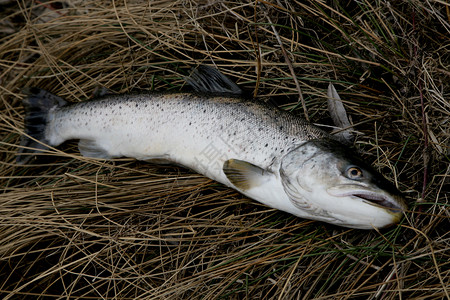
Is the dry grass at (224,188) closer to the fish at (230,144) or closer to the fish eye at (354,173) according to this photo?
the fish at (230,144)

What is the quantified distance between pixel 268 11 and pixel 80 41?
5.80 ft

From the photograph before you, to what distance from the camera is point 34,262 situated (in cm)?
298

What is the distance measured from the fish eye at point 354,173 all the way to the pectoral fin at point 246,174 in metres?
0.53

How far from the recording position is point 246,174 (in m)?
2.65

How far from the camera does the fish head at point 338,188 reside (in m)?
2.35

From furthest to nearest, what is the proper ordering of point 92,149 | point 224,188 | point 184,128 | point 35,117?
point 35,117
point 92,149
point 224,188
point 184,128

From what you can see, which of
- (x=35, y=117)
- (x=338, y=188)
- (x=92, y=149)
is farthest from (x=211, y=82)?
(x=35, y=117)

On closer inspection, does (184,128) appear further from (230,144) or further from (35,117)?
(35,117)

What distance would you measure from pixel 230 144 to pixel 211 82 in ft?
1.95

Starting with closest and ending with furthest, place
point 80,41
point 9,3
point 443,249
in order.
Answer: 1. point 443,249
2. point 80,41
3. point 9,3

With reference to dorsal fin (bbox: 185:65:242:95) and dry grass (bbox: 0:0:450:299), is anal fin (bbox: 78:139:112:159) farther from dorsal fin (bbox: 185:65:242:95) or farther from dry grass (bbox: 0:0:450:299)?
dorsal fin (bbox: 185:65:242:95)

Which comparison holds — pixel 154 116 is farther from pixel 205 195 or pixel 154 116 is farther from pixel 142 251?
pixel 142 251

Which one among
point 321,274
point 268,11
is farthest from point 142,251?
point 268,11

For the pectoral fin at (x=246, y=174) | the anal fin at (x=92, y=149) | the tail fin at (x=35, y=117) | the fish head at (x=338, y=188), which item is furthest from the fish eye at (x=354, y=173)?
the tail fin at (x=35, y=117)
